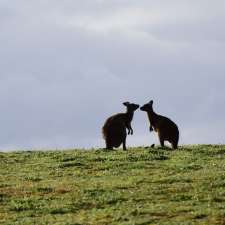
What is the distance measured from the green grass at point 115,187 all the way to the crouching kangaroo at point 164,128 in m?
0.83

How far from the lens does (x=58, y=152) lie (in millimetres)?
34500

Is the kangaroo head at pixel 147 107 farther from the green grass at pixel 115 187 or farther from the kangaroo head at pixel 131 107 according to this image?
the green grass at pixel 115 187

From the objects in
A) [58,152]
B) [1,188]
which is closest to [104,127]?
[58,152]

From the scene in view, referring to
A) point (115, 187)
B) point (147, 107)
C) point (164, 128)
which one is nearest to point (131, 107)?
point (147, 107)

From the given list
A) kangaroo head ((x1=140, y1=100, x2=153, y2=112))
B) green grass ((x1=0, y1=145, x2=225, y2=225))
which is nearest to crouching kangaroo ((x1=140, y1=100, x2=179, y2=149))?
kangaroo head ((x1=140, y1=100, x2=153, y2=112))

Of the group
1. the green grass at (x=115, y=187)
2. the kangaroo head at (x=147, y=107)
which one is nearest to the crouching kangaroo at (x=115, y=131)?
the green grass at (x=115, y=187)

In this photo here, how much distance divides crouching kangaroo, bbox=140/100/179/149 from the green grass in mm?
826

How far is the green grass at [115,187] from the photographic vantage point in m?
21.1

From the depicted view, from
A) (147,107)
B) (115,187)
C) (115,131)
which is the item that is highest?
(147,107)

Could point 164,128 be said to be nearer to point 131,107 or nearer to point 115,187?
point 131,107

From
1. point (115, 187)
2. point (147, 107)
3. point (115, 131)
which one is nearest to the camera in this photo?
point (115, 187)

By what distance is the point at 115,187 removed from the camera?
82.4 feet

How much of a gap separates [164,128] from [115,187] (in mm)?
10306

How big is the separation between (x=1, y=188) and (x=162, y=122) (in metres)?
10.8
